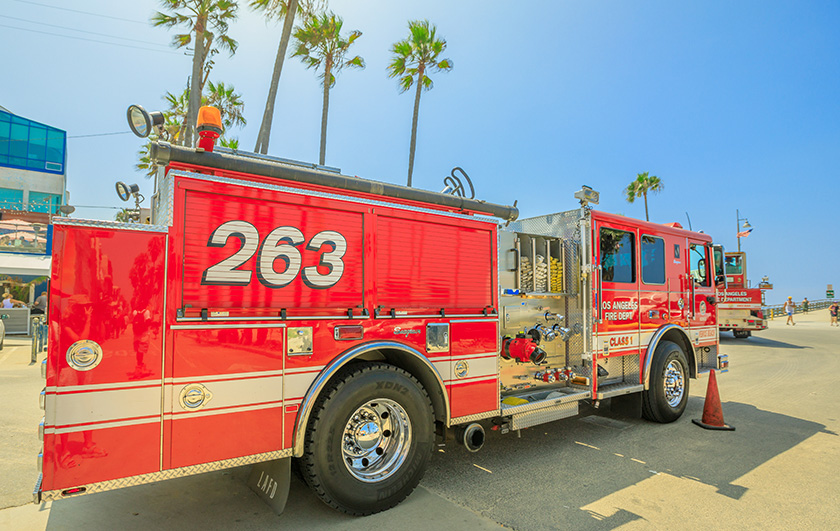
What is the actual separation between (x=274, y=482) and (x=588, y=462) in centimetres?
325

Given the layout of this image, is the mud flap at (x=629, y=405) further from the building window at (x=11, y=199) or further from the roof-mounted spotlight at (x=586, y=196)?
the building window at (x=11, y=199)

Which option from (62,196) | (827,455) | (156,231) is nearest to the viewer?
(156,231)

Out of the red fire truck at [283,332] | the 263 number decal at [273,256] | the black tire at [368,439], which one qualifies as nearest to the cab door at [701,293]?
the red fire truck at [283,332]

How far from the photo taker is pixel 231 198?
339cm

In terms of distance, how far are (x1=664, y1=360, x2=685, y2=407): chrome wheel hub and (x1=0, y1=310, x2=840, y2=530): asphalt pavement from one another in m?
0.33

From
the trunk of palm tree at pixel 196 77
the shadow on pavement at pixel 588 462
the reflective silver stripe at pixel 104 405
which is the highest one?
the trunk of palm tree at pixel 196 77

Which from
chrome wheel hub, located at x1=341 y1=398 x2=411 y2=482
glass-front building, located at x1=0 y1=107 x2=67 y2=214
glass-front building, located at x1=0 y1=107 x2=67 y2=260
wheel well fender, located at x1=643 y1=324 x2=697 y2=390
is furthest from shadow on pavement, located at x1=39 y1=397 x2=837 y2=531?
glass-front building, located at x1=0 y1=107 x2=67 y2=214

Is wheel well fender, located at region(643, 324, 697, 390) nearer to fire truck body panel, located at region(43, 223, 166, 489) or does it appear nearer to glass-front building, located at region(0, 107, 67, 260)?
fire truck body panel, located at region(43, 223, 166, 489)

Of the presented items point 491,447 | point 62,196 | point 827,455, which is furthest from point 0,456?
point 62,196

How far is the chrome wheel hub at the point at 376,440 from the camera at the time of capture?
3.86 m

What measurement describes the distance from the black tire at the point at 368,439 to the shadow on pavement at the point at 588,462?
56 centimetres

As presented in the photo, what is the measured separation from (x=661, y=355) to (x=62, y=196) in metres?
Answer: 30.0

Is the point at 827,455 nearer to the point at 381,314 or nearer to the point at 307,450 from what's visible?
the point at 381,314

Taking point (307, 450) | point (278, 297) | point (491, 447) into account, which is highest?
point (278, 297)
